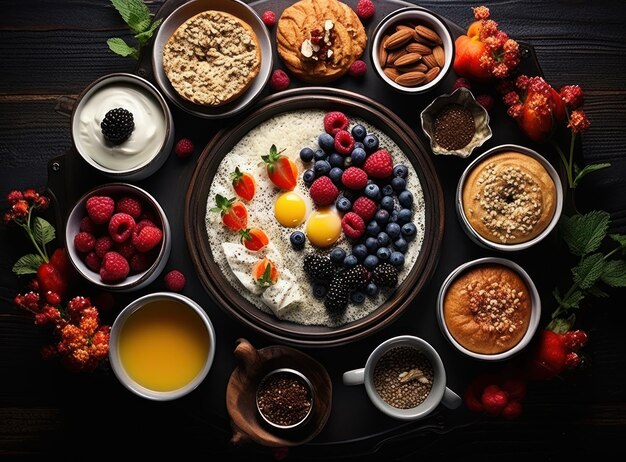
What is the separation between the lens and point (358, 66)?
2836 mm

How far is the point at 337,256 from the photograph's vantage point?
2.80 m

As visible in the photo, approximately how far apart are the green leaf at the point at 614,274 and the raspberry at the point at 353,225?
1104 mm

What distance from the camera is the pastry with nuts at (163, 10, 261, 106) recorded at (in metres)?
2.77

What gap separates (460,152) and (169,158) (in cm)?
129

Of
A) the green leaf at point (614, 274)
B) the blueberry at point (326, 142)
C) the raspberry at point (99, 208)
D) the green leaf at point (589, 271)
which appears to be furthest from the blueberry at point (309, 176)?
the green leaf at point (614, 274)

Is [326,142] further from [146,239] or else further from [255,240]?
[146,239]

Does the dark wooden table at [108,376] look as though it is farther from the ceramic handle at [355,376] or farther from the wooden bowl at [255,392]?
the ceramic handle at [355,376]

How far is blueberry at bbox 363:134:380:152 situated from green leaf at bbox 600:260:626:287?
1.16 meters

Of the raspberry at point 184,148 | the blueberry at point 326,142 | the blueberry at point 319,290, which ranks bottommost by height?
the blueberry at point 319,290

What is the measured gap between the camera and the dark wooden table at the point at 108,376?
10.0 ft

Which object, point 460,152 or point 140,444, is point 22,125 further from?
point 460,152

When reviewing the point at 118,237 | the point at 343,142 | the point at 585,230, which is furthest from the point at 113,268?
the point at 585,230

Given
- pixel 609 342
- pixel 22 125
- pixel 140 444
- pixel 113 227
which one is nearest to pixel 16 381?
pixel 140 444

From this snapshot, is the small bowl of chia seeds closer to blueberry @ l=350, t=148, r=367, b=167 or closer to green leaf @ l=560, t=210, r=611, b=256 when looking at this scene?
blueberry @ l=350, t=148, r=367, b=167
